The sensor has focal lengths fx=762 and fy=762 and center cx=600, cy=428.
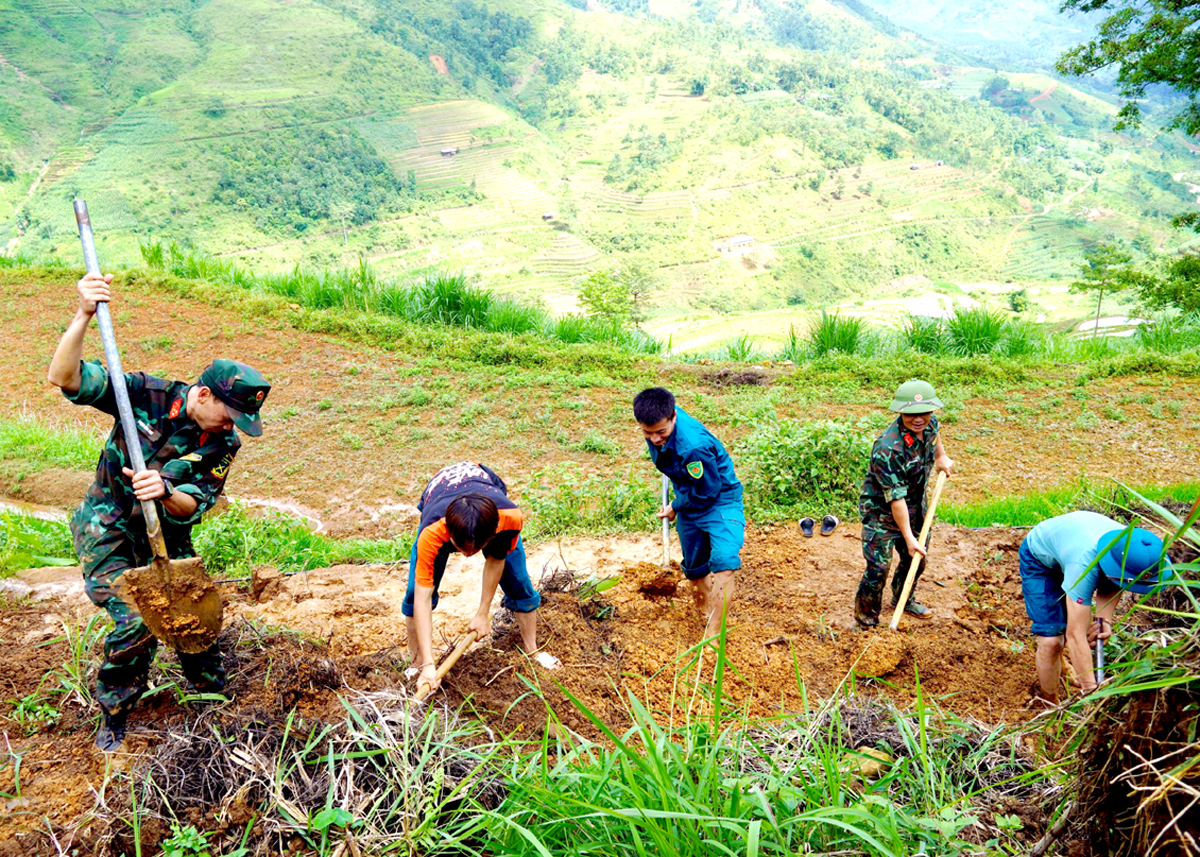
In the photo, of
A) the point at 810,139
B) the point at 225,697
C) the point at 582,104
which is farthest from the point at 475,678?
the point at 582,104

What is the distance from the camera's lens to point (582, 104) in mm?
88562

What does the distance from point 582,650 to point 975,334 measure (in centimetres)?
923

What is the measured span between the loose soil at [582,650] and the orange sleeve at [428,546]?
0.45 m

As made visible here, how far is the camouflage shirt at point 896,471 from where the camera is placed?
420 centimetres

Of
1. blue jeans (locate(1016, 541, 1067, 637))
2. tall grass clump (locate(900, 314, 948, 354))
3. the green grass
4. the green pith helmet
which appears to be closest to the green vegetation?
the green grass

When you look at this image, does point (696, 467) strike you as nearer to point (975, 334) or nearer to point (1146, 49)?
point (975, 334)

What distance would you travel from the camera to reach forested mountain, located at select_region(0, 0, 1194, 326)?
56875mm

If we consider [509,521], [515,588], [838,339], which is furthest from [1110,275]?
[509,521]

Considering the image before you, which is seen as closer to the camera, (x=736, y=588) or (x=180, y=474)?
(x=180, y=474)

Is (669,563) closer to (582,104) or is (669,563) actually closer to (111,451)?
(111,451)

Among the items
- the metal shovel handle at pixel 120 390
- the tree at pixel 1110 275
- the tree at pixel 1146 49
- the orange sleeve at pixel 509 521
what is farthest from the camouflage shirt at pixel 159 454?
the tree at pixel 1110 275

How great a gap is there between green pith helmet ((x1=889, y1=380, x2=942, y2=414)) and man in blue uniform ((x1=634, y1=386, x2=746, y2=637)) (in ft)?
3.26

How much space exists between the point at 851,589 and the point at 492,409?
5.46 metres

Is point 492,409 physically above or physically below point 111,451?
below
